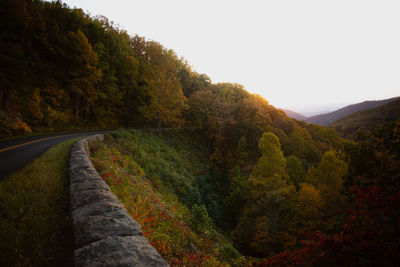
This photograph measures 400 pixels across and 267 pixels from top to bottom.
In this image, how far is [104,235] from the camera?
196cm

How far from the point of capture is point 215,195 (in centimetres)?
1705

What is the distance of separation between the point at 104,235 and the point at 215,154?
22800 mm

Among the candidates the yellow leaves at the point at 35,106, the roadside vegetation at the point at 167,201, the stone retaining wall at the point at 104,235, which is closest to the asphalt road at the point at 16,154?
the roadside vegetation at the point at 167,201

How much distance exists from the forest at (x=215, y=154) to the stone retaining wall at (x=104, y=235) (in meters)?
2.25

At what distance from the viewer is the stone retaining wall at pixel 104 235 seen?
1.63 m

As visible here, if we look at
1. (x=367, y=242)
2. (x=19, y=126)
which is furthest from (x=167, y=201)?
(x=19, y=126)

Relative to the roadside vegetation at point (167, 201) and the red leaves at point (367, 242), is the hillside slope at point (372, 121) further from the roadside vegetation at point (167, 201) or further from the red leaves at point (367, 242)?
the red leaves at point (367, 242)

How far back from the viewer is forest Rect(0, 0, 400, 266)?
15.6 ft

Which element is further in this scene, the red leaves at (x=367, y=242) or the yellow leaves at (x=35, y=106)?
the yellow leaves at (x=35, y=106)

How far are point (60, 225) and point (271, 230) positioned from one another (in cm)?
1494

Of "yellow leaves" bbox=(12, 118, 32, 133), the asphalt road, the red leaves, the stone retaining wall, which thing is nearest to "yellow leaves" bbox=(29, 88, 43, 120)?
"yellow leaves" bbox=(12, 118, 32, 133)

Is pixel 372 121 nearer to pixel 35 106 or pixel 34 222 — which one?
pixel 34 222

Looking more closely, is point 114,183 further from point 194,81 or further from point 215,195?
point 194,81

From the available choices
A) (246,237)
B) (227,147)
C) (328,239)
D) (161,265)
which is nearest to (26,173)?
(161,265)
